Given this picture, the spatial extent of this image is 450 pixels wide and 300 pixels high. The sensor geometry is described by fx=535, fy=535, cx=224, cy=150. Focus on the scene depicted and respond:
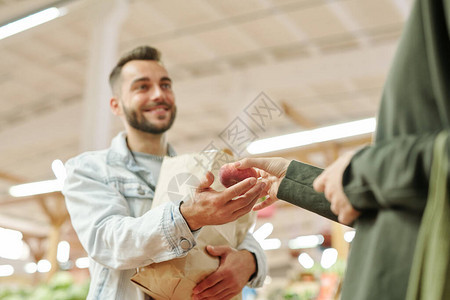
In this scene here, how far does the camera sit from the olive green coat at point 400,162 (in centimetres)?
74

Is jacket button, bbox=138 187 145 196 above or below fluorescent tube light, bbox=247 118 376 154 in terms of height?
below

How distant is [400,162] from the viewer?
2.42ft

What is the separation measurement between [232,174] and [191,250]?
0.25 m

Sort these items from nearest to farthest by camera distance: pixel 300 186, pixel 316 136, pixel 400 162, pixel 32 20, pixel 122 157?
pixel 400 162 < pixel 300 186 < pixel 122 157 < pixel 32 20 < pixel 316 136

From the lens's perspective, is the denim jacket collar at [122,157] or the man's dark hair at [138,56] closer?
the denim jacket collar at [122,157]

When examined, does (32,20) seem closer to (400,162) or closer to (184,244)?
(184,244)

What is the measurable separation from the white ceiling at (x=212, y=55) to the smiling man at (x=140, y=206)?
388 centimetres

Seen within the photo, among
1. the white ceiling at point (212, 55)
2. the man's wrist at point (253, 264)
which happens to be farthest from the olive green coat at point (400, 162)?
the white ceiling at point (212, 55)

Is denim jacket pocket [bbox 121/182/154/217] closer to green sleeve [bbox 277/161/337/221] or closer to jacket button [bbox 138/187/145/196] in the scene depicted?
jacket button [bbox 138/187/145/196]

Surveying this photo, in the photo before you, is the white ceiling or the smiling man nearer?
the smiling man

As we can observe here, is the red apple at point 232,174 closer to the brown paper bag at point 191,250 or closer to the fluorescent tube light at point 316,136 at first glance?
the brown paper bag at point 191,250

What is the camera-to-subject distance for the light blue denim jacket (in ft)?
4.38

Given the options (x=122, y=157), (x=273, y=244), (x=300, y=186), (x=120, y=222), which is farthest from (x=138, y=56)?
(x=273, y=244)

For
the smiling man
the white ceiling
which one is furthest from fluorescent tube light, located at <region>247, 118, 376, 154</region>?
the smiling man
